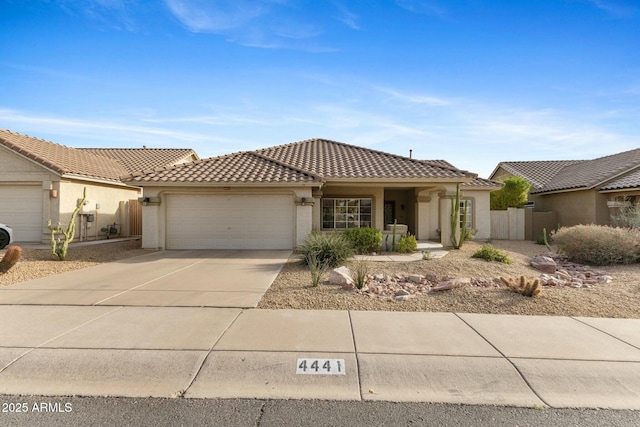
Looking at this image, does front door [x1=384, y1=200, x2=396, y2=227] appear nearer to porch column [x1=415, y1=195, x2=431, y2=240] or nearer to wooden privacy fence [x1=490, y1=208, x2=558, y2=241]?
porch column [x1=415, y1=195, x2=431, y2=240]

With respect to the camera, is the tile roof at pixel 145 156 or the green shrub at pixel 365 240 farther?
the tile roof at pixel 145 156

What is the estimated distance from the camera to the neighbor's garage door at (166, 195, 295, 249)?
14.2 meters

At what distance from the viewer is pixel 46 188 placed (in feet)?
49.3

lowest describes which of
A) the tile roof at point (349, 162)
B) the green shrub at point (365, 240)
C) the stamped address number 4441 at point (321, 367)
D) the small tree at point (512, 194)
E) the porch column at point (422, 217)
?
the stamped address number 4441 at point (321, 367)

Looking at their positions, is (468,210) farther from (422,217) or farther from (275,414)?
(275,414)

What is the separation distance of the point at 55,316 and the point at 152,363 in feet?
9.55

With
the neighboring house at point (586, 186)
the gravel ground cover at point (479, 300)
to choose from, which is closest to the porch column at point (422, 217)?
the neighboring house at point (586, 186)

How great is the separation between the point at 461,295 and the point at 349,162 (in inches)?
411

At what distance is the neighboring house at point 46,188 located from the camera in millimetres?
15039

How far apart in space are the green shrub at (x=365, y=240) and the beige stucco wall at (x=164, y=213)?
1885 millimetres

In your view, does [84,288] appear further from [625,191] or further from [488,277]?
[625,191]

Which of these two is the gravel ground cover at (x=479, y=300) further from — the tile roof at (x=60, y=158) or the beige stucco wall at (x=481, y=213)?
the tile roof at (x=60, y=158)

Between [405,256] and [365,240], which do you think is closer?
[405,256]

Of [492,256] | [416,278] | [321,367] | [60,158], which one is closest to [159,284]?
[321,367]
